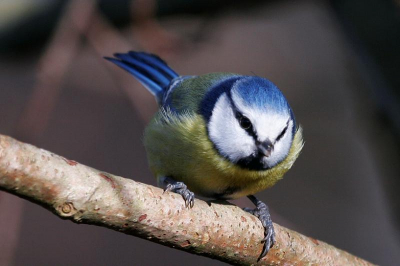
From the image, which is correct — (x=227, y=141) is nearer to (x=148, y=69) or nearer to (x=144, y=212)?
(x=144, y=212)

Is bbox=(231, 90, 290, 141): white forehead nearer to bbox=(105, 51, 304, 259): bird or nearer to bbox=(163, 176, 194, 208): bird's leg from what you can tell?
bbox=(105, 51, 304, 259): bird

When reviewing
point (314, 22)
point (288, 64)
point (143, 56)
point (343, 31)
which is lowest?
point (143, 56)

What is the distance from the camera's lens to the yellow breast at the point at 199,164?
1904mm

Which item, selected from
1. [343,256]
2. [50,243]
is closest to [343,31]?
[343,256]

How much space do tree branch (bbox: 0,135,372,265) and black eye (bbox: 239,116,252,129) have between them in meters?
0.29

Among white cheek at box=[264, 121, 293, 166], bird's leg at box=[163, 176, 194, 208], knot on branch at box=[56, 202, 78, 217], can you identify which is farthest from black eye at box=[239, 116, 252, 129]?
knot on branch at box=[56, 202, 78, 217]

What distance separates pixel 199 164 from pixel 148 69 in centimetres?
87

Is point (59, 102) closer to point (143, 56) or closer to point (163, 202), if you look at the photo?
point (143, 56)

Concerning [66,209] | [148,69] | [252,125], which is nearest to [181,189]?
[252,125]

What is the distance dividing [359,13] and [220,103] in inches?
39.4

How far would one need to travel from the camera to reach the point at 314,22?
530 cm

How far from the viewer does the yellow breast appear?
6.25 ft

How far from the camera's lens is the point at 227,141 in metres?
1.89

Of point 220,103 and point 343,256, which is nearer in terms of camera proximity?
point 343,256
